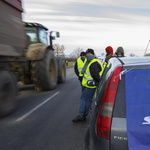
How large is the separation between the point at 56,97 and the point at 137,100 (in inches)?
230

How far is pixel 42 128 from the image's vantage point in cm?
437

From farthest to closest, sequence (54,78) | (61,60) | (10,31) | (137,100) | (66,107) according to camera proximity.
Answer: (61,60) < (54,78) < (66,107) < (10,31) < (137,100)

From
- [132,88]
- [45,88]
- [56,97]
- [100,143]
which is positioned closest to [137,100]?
[132,88]

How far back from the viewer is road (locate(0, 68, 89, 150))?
3560 millimetres

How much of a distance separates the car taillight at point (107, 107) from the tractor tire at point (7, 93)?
3.38 m

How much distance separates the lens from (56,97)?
758 centimetres

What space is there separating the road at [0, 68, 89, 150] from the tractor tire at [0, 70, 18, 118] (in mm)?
210

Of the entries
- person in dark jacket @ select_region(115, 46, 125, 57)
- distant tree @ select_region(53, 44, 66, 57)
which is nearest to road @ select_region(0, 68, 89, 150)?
person in dark jacket @ select_region(115, 46, 125, 57)

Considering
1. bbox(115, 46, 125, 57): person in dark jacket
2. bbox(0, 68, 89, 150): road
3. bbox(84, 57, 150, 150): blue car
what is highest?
bbox(115, 46, 125, 57): person in dark jacket

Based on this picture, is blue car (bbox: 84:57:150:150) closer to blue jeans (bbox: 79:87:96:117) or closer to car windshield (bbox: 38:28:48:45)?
blue jeans (bbox: 79:87:96:117)

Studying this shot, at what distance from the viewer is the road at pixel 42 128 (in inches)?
140

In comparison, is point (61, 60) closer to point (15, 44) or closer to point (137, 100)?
point (15, 44)

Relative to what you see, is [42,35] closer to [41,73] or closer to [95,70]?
[41,73]

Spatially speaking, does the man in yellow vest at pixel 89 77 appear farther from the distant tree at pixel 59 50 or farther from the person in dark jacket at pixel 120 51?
the distant tree at pixel 59 50
